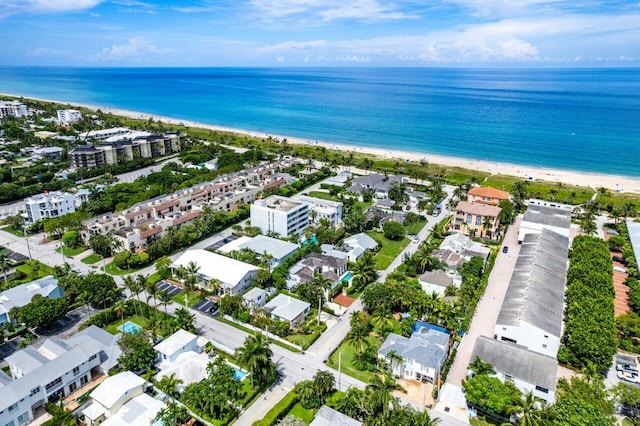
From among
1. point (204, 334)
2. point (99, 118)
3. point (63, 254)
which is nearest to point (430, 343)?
point (204, 334)

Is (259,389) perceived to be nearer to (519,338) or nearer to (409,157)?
(519,338)

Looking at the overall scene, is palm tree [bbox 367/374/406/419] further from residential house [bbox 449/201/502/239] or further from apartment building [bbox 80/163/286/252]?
apartment building [bbox 80/163/286/252]

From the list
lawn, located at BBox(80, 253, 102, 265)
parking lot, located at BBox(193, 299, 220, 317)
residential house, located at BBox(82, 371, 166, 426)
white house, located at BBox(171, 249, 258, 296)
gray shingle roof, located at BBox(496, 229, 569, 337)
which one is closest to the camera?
residential house, located at BBox(82, 371, 166, 426)

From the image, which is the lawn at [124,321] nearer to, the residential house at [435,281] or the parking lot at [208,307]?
the parking lot at [208,307]

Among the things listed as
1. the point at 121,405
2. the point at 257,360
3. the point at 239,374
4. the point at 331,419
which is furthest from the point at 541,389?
the point at 121,405

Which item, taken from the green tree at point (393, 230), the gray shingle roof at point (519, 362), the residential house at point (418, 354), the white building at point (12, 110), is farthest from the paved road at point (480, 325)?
the white building at point (12, 110)

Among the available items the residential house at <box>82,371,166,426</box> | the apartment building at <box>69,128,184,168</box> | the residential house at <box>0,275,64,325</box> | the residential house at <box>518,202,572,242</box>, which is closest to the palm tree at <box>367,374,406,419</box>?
the residential house at <box>82,371,166,426</box>
